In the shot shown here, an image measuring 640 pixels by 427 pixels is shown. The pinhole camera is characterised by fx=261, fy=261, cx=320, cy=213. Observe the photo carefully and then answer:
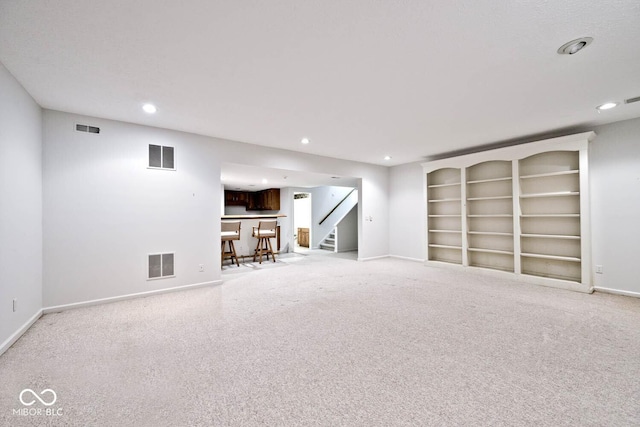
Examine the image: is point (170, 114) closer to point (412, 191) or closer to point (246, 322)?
point (246, 322)

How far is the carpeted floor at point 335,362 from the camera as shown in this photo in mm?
1562

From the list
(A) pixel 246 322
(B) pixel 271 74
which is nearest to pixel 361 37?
(B) pixel 271 74

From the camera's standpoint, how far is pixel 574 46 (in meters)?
2.08

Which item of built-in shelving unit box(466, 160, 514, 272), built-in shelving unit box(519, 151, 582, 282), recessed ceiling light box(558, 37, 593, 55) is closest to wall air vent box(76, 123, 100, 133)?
recessed ceiling light box(558, 37, 593, 55)

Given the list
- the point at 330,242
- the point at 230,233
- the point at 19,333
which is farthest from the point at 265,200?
the point at 19,333

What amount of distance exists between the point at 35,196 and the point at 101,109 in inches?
49.4

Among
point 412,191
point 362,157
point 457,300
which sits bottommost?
point 457,300

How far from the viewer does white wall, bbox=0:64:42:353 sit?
7.59ft

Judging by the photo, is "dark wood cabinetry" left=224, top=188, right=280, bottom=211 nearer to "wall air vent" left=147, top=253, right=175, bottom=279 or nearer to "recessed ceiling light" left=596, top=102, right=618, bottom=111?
"wall air vent" left=147, top=253, right=175, bottom=279

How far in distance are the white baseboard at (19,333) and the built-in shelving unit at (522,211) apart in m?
6.50

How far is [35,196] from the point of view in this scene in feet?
9.75

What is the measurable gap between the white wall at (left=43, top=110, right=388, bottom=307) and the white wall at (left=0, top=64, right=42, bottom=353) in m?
0.18

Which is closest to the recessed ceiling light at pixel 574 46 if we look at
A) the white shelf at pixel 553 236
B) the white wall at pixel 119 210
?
the white shelf at pixel 553 236

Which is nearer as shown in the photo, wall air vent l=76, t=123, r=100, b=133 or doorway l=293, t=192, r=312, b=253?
wall air vent l=76, t=123, r=100, b=133
